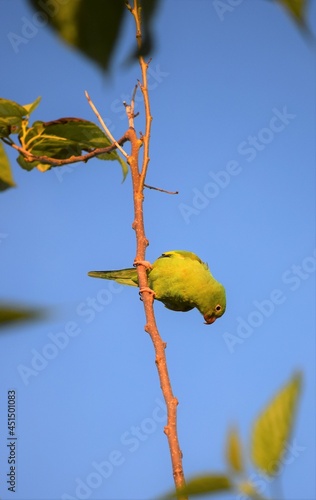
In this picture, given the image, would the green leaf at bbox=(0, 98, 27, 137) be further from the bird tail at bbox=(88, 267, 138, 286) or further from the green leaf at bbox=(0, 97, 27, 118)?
the bird tail at bbox=(88, 267, 138, 286)

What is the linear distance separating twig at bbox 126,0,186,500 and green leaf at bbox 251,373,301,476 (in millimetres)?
362

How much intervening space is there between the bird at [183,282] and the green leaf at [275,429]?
397cm

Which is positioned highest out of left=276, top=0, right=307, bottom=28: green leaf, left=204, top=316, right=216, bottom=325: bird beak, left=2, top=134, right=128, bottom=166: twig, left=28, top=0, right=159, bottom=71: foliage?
left=2, top=134, right=128, bottom=166: twig

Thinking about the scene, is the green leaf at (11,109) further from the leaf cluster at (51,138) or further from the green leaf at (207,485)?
the green leaf at (207,485)

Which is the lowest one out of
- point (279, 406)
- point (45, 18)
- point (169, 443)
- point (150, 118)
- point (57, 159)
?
point (169, 443)

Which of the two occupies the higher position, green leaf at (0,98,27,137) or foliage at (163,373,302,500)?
green leaf at (0,98,27,137)

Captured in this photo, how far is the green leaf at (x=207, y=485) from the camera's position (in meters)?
0.66

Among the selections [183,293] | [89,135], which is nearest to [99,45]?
[89,135]

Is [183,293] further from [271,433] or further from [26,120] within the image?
[271,433]

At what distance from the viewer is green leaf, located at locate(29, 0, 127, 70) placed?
62 cm

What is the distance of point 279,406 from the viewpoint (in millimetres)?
670

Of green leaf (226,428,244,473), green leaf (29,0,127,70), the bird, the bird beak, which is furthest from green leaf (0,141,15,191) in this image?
the bird beak

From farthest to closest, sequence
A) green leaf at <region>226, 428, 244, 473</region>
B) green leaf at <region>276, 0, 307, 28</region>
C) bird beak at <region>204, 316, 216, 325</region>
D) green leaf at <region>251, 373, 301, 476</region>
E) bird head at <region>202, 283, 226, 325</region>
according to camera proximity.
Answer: bird beak at <region>204, 316, 216, 325</region> → bird head at <region>202, 283, 226, 325</region> → green leaf at <region>226, 428, 244, 473</region> → green leaf at <region>251, 373, 301, 476</region> → green leaf at <region>276, 0, 307, 28</region>

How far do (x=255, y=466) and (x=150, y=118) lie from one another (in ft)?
7.31
